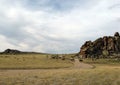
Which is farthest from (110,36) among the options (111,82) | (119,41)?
(111,82)

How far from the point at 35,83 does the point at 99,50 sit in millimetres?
122142

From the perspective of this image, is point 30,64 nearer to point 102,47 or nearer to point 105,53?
point 105,53

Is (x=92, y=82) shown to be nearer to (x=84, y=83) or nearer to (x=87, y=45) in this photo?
(x=84, y=83)

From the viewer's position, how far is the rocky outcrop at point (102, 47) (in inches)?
5891

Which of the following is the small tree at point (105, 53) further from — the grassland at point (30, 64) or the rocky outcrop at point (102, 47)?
the grassland at point (30, 64)

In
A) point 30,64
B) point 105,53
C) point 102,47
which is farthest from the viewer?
point 102,47

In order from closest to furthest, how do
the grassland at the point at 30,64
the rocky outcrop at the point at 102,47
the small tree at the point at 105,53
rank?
the grassland at the point at 30,64
the small tree at the point at 105,53
the rocky outcrop at the point at 102,47

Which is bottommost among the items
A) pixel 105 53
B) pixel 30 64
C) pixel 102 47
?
pixel 30 64

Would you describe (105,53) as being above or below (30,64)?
above

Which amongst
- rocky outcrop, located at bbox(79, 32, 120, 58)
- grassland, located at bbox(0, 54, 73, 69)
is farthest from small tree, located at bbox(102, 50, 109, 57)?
grassland, located at bbox(0, 54, 73, 69)

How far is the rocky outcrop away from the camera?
491 ft

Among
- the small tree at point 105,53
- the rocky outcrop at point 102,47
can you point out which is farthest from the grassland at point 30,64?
the rocky outcrop at point 102,47

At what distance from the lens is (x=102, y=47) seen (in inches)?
6097

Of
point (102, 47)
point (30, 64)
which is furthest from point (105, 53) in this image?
point (30, 64)
